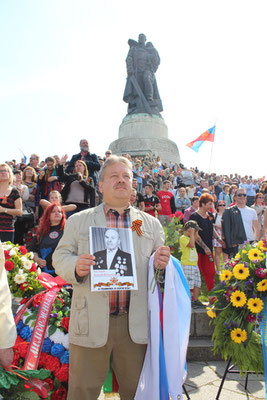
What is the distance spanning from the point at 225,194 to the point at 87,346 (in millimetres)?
9999

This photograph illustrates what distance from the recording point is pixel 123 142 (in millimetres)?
30328

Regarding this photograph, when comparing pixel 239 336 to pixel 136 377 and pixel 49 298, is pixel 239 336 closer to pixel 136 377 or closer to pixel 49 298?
pixel 136 377

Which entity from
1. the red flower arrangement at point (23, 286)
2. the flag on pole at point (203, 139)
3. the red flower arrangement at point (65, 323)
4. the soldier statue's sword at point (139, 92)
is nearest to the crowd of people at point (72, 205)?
the red flower arrangement at point (23, 286)

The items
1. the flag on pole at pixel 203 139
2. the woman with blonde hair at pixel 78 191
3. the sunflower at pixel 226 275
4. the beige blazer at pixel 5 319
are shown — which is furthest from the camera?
the flag on pole at pixel 203 139

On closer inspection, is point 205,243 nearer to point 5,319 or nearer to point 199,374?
point 199,374

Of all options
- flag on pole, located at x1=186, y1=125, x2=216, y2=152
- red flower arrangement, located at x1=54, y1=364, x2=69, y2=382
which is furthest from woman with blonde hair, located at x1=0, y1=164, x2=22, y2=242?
flag on pole, located at x1=186, y1=125, x2=216, y2=152

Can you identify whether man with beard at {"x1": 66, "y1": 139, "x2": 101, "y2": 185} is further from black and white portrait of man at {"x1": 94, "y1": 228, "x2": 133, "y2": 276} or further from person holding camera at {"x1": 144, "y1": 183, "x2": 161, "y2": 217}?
black and white portrait of man at {"x1": 94, "y1": 228, "x2": 133, "y2": 276}

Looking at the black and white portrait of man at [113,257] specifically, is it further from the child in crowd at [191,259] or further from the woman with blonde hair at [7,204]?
the woman with blonde hair at [7,204]

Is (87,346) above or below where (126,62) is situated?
below

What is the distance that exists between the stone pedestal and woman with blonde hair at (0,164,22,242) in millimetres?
23593

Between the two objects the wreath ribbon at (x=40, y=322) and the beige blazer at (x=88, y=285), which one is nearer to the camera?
the beige blazer at (x=88, y=285)

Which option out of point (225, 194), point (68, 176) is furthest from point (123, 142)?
point (68, 176)

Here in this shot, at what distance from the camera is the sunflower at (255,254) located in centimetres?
295

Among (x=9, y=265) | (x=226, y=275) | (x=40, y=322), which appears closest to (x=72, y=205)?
(x=9, y=265)
